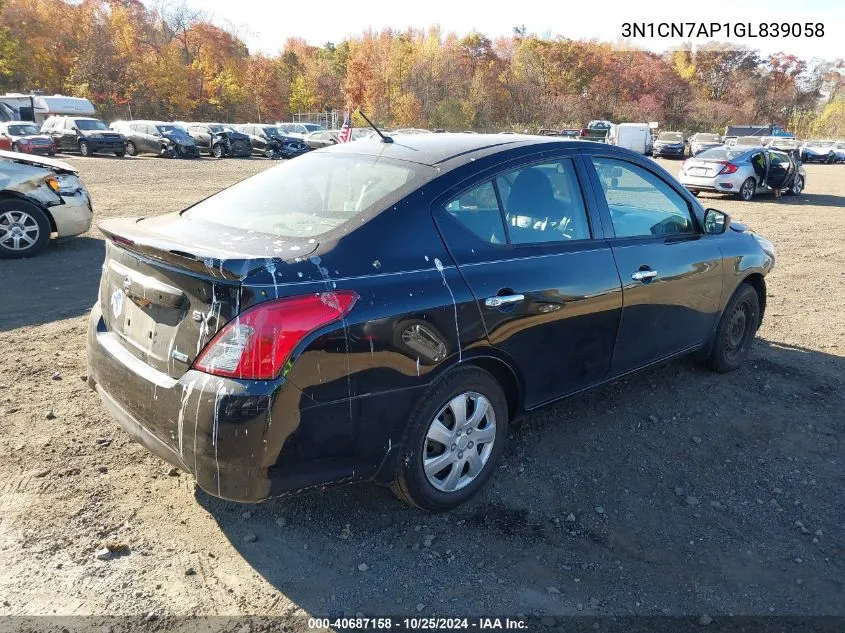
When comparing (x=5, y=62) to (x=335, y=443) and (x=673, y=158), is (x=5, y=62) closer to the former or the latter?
(x=673, y=158)

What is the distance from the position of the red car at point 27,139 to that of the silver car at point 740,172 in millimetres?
22358

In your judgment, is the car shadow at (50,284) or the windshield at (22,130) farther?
the windshield at (22,130)

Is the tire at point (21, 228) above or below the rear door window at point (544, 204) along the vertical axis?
below

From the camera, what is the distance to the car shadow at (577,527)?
259cm

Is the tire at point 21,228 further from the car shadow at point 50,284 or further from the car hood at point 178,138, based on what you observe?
the car hood at point 178,138

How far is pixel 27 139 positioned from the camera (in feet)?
77.7

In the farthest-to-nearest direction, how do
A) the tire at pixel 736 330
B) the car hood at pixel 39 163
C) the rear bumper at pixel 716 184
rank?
the rear bumper at pixel 716 184
the car hood at pixel 39 163
the tire at pixel 736 330

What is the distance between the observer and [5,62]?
52.7 metres

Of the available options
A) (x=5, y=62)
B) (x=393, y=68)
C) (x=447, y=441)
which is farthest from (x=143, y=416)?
(x=393, y=68)

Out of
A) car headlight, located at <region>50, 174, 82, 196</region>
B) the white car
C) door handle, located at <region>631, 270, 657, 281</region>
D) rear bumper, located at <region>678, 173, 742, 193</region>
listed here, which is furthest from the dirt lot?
the white car

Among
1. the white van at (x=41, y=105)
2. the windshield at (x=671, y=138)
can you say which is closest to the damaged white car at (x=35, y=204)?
the white van at (x=41, y=105)

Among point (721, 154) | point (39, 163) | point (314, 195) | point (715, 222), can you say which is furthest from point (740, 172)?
point (314, 195)

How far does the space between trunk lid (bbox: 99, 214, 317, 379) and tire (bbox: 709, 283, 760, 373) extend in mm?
3422

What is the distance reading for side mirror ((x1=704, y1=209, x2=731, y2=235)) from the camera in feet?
14.3
